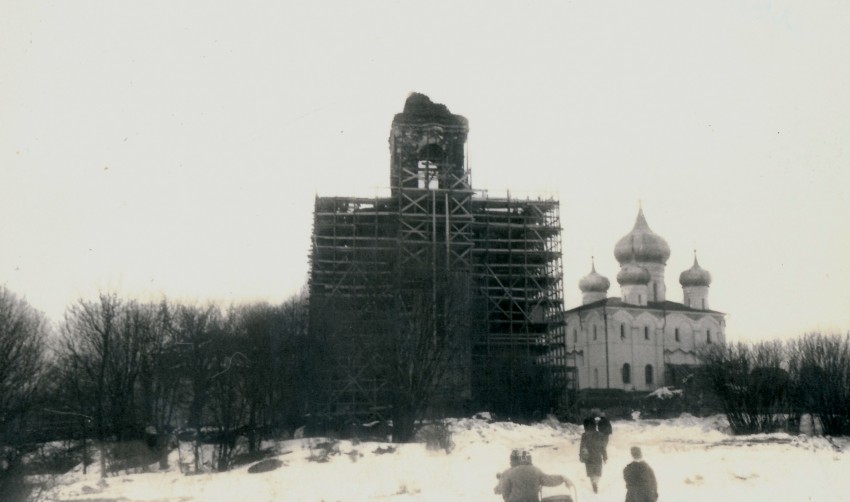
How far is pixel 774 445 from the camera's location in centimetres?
2659

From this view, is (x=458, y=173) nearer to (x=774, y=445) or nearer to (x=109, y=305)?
(x=109, y=305)

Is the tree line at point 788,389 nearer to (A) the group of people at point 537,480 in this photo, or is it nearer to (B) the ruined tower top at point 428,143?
(B) the ruined tower top at point 428,143

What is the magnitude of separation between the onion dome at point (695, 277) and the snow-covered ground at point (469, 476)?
48.5 metres

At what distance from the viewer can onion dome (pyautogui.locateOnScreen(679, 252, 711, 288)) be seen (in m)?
77.8

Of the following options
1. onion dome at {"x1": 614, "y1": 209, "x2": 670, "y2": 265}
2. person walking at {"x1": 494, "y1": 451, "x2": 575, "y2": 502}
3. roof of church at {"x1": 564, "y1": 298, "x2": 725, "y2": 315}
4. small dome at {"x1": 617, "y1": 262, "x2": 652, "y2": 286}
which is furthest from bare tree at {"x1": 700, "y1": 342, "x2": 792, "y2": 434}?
onion dome at {"x1": 614, "y1": 209, "x2": 670, "y2": 265}

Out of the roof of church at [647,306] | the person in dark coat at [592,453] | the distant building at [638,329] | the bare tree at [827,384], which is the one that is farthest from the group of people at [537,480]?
the roof of church at [647,306]

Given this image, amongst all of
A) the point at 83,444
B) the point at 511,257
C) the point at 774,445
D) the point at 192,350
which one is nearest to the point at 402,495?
the point at 774,445

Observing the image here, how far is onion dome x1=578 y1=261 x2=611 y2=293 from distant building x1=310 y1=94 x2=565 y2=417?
24.5 metres

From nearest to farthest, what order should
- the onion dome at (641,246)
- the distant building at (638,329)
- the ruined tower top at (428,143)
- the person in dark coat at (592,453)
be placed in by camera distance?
1. the person in dark coat at (592,453)
2. the ruined tower top at (428,143)
3. the distant building at (638,329)
4. the onion dome at (641,246)

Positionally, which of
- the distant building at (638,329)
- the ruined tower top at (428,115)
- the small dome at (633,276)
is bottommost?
the distant building at (638,329)

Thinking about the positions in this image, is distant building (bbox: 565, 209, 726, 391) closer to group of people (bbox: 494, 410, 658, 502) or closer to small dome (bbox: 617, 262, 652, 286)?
small dome (bbox: 617, 262, 652, 286)

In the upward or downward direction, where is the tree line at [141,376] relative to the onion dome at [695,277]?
downward

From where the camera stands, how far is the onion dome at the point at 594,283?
76625 mm

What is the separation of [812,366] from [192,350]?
2649 cm
